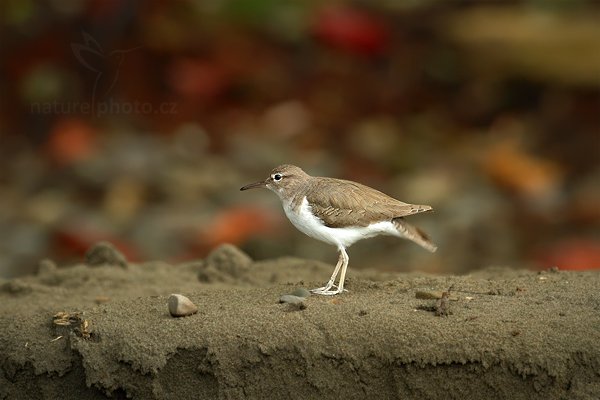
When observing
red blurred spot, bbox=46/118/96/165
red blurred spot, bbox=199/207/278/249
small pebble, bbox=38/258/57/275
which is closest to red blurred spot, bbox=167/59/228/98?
red blurred spot, bbox=46/118/96/165

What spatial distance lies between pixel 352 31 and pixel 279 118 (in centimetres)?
157

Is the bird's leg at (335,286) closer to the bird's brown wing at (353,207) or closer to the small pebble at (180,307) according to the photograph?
the bird's brown wing at (353,207)

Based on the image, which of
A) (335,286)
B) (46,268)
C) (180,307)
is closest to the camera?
(180,307)

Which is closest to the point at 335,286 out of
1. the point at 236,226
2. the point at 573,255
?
the point at 573,255

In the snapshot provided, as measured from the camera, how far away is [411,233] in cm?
620

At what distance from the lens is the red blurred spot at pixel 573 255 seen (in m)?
10.4

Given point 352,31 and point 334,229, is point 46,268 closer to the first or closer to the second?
point 334,229

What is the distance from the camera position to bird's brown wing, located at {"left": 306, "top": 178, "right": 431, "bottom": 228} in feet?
20.2

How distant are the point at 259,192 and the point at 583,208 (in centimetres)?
A: 349

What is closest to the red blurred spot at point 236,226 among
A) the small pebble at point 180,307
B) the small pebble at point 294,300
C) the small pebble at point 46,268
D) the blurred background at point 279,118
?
the blurred background at point 279,118

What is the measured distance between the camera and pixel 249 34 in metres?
14.5

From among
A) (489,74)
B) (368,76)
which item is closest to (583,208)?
(489,74)

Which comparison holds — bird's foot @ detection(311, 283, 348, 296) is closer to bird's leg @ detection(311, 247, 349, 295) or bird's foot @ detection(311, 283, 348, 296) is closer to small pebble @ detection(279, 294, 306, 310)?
bird's leg @ detection(311, 247, 349, 295)

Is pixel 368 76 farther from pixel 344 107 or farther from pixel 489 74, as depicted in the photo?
pixel 489 74
